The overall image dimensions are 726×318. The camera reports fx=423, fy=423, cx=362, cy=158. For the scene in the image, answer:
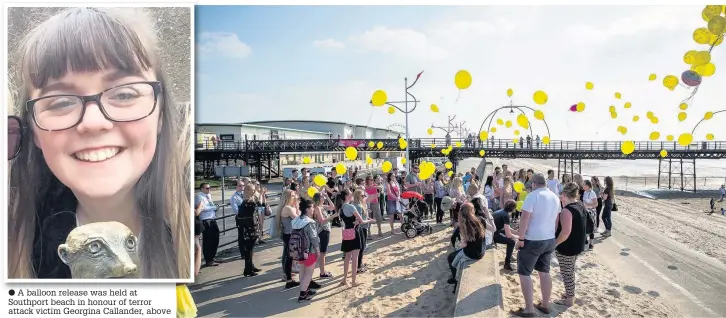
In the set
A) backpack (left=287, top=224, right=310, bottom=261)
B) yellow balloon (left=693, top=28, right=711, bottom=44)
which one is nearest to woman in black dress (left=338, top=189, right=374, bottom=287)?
backpack (left=287, top=224, right=310, bottom=261)

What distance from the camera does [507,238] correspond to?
5.89 meters

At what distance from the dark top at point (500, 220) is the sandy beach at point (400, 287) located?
973mm

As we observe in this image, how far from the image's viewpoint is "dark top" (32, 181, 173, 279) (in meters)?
4.05

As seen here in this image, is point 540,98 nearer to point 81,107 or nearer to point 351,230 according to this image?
point 351,230

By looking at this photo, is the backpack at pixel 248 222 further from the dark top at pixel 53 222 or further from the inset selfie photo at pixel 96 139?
the dark top at pixel 53 222

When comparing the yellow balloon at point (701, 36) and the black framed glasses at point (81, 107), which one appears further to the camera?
the black framed glasses at point (81, 107)

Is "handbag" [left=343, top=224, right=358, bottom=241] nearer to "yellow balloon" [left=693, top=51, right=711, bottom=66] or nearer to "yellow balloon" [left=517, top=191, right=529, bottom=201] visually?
"yellow balloon" [left=693, top=51, right=711, bottom=66]

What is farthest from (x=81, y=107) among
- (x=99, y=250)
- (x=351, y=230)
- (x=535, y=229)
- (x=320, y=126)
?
(x=320, y=126)

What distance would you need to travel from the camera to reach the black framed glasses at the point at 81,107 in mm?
3895

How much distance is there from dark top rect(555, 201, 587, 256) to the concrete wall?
13.3 feet

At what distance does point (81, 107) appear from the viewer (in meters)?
3.90

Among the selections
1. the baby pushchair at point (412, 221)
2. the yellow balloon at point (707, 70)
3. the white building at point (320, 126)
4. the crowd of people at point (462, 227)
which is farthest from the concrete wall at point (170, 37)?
the white building at point (320, 126)

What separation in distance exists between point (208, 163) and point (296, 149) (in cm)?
870

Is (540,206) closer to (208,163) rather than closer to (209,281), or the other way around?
(209,281)
